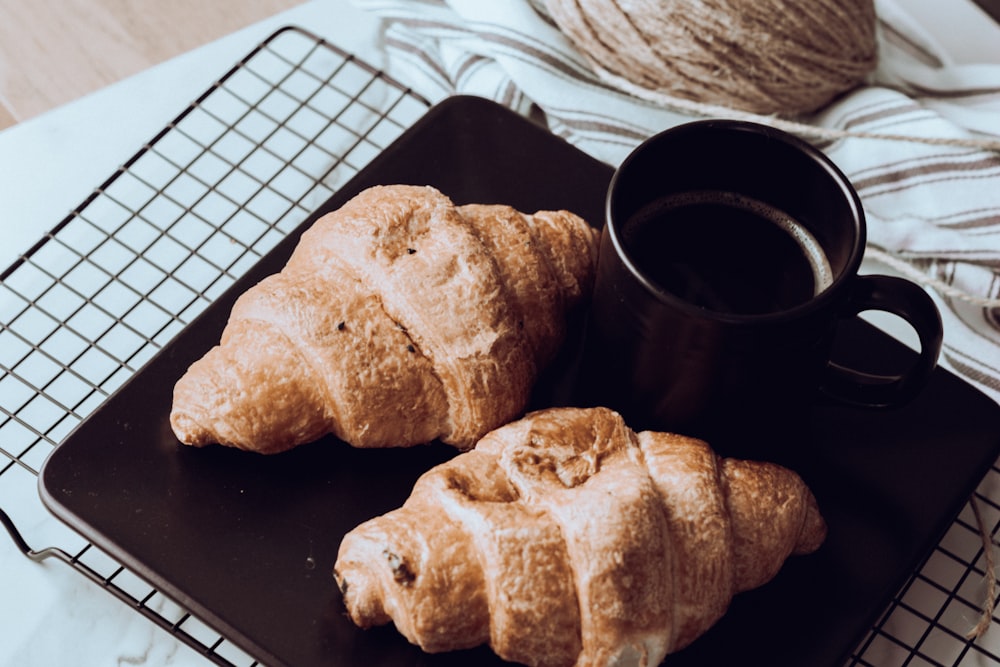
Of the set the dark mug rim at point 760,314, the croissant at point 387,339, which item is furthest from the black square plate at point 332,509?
the dark mug rim at point 760,314

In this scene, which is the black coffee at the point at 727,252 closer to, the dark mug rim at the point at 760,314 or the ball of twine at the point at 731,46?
the dark mug rim at the point at 760,314

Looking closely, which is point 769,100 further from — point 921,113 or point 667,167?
point 667,167

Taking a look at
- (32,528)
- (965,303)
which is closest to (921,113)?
(965,303)

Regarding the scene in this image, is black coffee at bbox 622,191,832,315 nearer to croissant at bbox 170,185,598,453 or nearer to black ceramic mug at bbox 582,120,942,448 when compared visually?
black ceramic mug at bbox 582,120,942,448

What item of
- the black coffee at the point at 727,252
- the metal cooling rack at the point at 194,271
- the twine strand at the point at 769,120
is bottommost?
the metal cooling rack at the point at 194,271

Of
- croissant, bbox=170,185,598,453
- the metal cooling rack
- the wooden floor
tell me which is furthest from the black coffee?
the wooden floor

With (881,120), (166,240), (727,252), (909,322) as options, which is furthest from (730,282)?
(166,240)

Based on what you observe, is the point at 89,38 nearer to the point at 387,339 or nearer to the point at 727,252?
the point at 387,339

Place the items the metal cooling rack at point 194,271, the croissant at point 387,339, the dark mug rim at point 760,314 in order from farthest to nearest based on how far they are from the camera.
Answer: the metal cooling rack at point 194,271
the croissant at point 387,339
the dark mug rim at point 760,314
